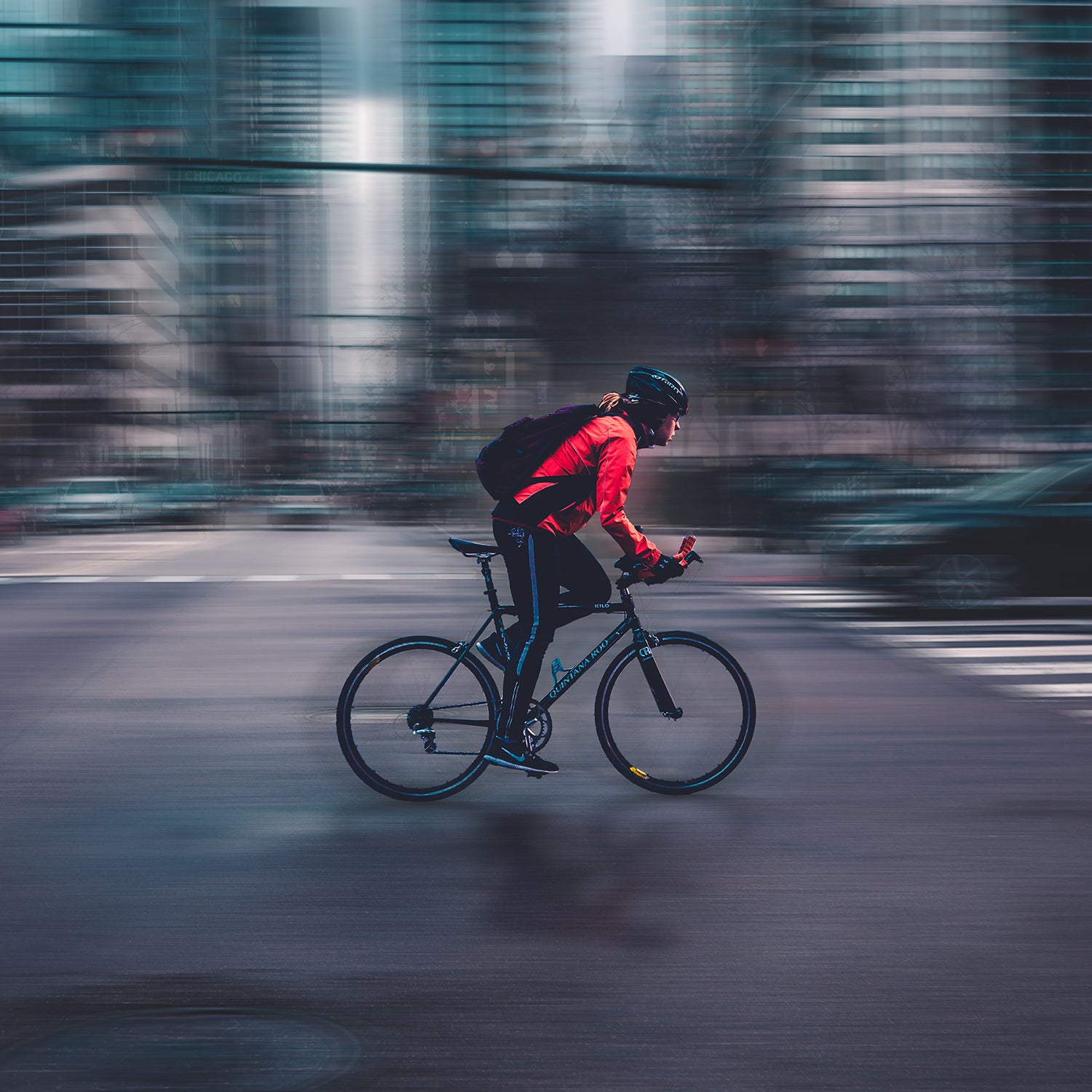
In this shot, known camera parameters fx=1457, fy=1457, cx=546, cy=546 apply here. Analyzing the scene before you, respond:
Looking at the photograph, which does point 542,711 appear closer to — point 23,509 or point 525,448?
point 525,448

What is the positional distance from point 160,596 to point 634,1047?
49.1 ft

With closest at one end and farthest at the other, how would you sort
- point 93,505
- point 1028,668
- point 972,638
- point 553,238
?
1. point 1028,668
2. point 972,638
3. point 553,238
4. point 93,505

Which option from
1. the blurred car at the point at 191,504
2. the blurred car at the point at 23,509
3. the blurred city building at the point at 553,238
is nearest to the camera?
the blurred city building at the point at 553,238

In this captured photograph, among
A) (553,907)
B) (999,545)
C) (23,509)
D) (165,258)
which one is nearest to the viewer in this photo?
(553,907)

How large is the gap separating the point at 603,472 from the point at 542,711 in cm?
110

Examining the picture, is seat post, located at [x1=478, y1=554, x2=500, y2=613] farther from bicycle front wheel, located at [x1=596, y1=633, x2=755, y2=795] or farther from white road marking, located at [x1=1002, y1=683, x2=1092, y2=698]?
white road marking, located at [x1=1002, y1=683, x2=1092, y2=698]

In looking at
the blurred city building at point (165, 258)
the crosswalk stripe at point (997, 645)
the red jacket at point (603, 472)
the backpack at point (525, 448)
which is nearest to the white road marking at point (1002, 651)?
the crosswalk stripe at point (997, 645)

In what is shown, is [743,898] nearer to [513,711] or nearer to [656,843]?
[656,843]

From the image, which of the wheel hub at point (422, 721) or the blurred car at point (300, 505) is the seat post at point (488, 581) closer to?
the wheel hub at point (422, 721)

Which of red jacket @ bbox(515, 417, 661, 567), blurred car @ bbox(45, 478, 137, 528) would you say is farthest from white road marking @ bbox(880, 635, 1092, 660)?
blurred car @ bbox(45, 478, 137, 528)

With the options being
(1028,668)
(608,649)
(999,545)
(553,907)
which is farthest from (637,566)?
(999,545)

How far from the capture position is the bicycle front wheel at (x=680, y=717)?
20.9 feet

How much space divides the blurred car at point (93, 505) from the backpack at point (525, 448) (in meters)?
42.1

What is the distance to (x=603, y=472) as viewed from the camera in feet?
19.6
